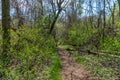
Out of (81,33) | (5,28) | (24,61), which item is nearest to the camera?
(24,61)

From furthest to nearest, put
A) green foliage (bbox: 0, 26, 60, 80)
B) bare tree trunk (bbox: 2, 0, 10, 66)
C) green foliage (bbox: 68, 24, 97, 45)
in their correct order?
1. green foliage (bbox: 68, 24, 97, 45)
2. bare tree trunk (bbox: 2, 0, 10, 66)
3. green foliage (bbox: 0, 26, 60, 80)

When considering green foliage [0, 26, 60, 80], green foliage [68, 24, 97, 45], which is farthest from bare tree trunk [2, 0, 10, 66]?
green foliage [68, 24, 97, 45]

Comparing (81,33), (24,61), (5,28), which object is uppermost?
(5,28)

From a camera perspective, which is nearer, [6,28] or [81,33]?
[6,28]

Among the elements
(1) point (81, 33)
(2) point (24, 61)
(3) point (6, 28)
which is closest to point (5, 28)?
(3) point (6, 28)

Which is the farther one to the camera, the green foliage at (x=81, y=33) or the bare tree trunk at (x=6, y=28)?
the green foliage at (x=81, y=33)


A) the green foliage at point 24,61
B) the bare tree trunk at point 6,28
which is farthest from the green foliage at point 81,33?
the bare tree trunk at point 6,28

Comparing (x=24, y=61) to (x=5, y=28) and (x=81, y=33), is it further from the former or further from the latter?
(x=81, y=33)

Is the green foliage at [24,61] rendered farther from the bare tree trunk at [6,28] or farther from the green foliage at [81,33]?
the green foliage at [81,33]

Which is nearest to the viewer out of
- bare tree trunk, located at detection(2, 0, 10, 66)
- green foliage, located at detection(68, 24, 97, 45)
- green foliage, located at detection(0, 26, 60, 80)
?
green foliage, located at detection(0, 26, 60, 80)

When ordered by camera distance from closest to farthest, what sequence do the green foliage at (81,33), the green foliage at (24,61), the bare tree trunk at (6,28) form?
1. the green foliage at (24,61)
2. the bare tree trunk at (6,28)
3. the green foliage at (81,33)

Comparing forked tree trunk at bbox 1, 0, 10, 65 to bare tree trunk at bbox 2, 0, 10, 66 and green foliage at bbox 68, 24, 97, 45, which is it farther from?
green foliage at bbox 68, 24, 97, 45

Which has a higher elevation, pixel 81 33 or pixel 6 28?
pixel 6 28

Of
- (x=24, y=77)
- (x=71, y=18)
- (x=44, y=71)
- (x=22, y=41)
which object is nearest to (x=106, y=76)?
(x=44, y=71)
